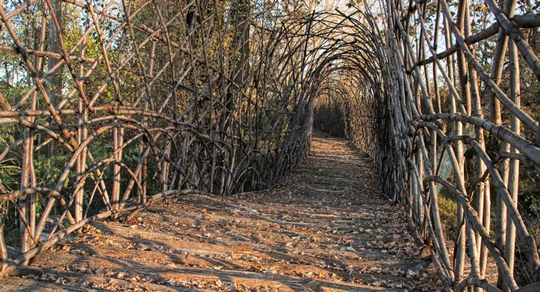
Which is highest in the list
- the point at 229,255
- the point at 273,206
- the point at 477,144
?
the point at 477,144

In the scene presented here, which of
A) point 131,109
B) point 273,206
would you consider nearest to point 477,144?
point 131,109

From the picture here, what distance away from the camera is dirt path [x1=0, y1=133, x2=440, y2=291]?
5.97 feet

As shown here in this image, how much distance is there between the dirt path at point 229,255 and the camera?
182 centimetres

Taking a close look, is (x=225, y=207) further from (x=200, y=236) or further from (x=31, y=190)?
(x=31, y=190)

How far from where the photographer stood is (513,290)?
1076 millimetres

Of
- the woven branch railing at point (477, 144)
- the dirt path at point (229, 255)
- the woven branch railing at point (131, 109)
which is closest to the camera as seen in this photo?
the woven branch railing at point (477, 144)

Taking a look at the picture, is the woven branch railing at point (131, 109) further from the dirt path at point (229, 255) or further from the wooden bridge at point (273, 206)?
the dirt path at point (229, 255)

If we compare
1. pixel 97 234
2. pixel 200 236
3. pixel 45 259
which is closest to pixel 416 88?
pixel 200 236

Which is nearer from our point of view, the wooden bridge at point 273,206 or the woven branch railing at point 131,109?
the wooden bridge at point 273,206

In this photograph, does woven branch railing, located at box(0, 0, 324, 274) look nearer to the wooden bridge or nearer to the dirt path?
the wooden bridge

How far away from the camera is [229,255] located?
2244 millimetres

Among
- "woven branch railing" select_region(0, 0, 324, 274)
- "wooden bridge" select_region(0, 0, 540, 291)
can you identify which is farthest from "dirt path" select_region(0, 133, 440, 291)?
"woven branch railing" select_region(0, 0, 324, 274)

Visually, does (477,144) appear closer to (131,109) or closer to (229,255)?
(229,255)

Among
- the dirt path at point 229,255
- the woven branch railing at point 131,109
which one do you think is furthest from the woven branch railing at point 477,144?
the woven branch railing at point 131,109
